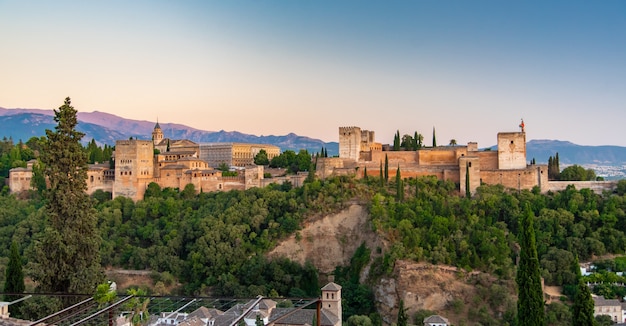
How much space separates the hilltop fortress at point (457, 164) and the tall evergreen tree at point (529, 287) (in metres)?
17.0

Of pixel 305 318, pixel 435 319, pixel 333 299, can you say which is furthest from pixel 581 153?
pixel 305 318

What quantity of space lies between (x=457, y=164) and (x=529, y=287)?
1967 centimetres

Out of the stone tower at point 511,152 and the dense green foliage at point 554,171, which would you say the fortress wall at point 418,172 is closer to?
the stone tower at point 511,152

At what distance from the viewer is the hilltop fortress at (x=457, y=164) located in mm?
38094

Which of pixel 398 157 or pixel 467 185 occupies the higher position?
pixel 398 157

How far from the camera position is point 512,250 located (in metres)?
33.9

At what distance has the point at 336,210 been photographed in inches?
1485

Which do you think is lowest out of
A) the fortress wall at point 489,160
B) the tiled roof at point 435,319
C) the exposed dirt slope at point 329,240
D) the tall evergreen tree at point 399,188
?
the tiled roof at point 435,319

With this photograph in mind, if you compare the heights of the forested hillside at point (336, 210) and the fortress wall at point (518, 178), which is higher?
the fortress wall at point (518, 178)

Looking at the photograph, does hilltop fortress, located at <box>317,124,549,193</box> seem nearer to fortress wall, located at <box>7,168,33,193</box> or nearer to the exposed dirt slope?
the exposed dirt slope

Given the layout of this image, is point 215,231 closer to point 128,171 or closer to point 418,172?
point 128,171

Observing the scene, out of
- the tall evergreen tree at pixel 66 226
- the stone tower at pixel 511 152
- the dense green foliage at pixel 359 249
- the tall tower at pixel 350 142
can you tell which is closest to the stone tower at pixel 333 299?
the dense green foliage at pixel 359 249

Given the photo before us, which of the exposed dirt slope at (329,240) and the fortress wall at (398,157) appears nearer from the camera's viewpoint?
the exposed dirt slope at (329,240)

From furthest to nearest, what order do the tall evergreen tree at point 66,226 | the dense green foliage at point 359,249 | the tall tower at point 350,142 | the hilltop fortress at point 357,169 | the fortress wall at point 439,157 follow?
the tall tower at point 350,142 < the fortress wall at point 439,157 < the hilltop fortress at point 357,169 < the dense green foliage at point 359,249 < the tall evergreen tree at point 66,226
